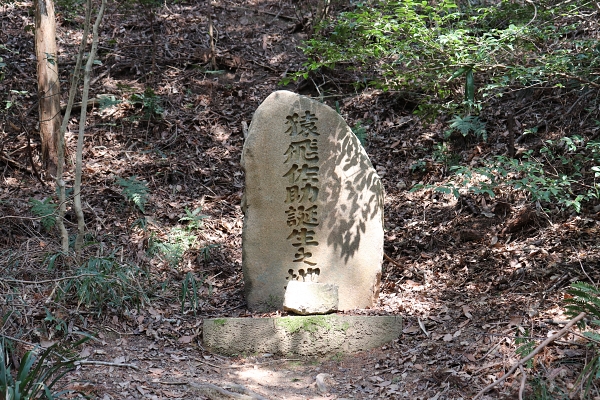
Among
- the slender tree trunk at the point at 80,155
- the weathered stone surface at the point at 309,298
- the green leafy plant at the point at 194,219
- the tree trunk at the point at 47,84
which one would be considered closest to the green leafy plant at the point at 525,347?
the weathered stone surface at the point at 309,298

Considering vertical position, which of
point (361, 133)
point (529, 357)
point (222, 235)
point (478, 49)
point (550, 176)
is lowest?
point (529, 357)

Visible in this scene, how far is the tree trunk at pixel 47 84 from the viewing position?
775 centimetres

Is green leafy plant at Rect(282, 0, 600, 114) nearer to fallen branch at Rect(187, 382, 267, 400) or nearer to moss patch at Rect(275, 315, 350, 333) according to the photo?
moss patch at Rect(275, 315, 350, 333)

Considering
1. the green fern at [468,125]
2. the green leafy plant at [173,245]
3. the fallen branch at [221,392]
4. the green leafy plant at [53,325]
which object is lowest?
the fallen branch at [221,392]

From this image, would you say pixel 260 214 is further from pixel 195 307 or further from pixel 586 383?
pixel 586 383

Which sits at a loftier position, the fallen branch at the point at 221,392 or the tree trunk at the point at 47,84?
the tree trunk at the point at 47,84

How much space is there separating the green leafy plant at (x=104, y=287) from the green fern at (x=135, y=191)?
1758mm

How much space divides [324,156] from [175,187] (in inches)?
124

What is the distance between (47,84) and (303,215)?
181 inches

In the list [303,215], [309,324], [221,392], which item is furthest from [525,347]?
[303,215]

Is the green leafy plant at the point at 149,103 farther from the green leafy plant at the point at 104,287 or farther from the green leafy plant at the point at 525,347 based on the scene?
the green leafy plant at the point at 525,347

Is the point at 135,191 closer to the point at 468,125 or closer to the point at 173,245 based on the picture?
the point at 173,245

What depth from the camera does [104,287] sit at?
4.91m

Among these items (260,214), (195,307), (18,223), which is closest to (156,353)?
(195,307)
